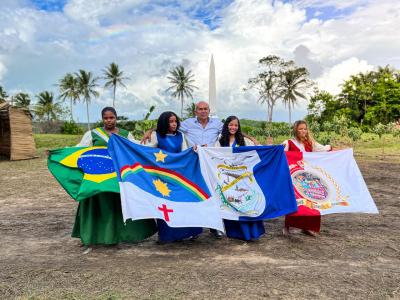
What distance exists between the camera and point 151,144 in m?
4.84

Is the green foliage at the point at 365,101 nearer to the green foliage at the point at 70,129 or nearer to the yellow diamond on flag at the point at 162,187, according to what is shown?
the green foliage at the point at 70,129

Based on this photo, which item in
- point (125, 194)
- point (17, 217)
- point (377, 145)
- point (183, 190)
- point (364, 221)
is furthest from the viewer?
point (377, 145)

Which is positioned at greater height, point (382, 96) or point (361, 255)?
point (382, 96)

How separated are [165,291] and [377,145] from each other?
20.8 metres

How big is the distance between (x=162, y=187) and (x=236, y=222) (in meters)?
1.07

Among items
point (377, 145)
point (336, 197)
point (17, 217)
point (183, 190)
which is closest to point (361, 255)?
point (336, 197)

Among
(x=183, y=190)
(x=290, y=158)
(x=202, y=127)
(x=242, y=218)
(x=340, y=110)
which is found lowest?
(x=242, y=218)

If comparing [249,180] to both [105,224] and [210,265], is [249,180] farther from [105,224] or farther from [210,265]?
[105,224]

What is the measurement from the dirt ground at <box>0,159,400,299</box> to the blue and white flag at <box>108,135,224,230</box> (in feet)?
1.41

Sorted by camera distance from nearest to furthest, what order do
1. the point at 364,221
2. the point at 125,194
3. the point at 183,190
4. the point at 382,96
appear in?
the point at 125,194 → the point at 183,190 → the point at 364,221 → the point at 382,96

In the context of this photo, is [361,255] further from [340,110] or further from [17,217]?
[340,110]

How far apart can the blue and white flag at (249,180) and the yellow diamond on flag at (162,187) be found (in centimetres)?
50

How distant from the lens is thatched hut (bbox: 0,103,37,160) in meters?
15.7

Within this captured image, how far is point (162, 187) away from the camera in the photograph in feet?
14.8
